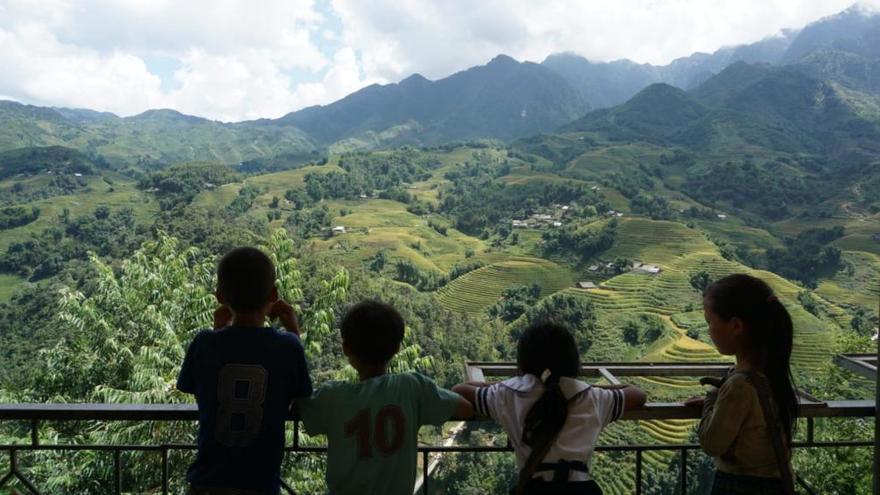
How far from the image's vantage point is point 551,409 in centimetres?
149

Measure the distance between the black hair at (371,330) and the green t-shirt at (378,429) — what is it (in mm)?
74

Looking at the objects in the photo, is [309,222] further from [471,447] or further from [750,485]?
[750,485]

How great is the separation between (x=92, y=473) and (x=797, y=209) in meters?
77.9

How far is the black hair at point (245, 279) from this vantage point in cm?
157

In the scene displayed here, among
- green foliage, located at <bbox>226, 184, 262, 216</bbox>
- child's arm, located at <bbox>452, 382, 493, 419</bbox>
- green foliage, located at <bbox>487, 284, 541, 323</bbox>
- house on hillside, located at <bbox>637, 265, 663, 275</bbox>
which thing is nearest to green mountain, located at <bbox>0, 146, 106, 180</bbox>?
green foliage, located at <bbox>226, 184, 262, 216</bbox>

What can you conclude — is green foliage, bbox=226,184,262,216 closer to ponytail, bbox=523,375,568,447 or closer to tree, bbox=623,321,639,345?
tree, bbox=623,321,639,345

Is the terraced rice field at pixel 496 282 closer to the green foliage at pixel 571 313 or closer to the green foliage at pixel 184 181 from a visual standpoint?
the green foliage at pixel 571 313

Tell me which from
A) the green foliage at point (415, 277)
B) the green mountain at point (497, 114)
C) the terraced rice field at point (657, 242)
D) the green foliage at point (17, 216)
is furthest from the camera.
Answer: the green mountain at point (497, 114)

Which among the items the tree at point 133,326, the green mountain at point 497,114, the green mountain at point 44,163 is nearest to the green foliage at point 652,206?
the tree at point 133,326

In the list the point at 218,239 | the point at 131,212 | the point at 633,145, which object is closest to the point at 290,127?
the point at 633,145

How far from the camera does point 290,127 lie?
7638 inches

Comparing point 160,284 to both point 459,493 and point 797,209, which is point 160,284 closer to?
point 459,493

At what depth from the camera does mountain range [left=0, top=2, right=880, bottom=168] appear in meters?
109

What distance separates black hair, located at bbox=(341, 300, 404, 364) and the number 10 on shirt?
14 cm
